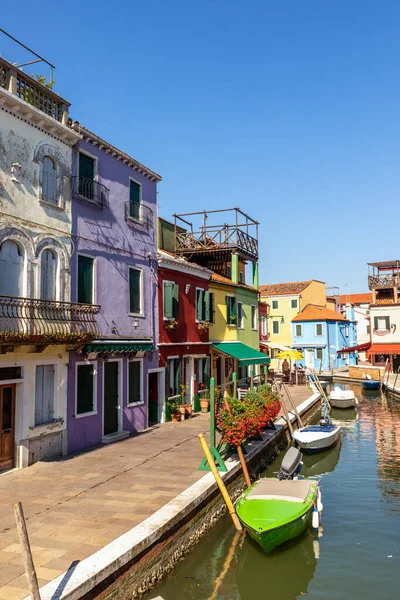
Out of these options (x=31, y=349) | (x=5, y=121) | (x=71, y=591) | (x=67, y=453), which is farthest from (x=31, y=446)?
(x=5, y=121)

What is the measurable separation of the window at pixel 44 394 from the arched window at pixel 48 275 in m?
2.08

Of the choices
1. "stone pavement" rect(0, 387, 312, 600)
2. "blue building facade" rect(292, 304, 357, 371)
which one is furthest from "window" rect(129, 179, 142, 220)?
Result: "blue building facade" rect(292, 304, 357, 371)

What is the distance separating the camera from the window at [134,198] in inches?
751

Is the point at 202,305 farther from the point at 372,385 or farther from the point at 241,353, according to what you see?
the point at 372,385

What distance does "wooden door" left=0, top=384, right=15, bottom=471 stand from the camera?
12.9 m

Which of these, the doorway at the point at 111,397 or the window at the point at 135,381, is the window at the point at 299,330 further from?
the doorway at the point at 111,397

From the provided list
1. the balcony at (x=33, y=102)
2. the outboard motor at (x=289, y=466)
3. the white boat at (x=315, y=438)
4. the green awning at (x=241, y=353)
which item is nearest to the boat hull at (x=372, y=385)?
the green awning at (x=241, y=353)

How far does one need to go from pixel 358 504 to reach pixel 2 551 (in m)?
9.86

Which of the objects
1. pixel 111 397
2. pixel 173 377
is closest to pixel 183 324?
pixel 173 377

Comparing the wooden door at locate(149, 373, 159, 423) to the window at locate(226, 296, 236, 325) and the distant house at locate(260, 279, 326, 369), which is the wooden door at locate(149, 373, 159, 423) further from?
the distant house at locate(260, 279, 326, 369)

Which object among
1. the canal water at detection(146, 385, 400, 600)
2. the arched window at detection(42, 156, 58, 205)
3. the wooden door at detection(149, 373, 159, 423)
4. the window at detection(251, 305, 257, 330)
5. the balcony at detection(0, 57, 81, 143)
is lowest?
the canal water at detection(146, 385, 400, 600)

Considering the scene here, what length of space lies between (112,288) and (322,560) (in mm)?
10779

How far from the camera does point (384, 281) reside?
50531 mm

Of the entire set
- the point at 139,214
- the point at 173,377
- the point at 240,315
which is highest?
the point at 139,214
